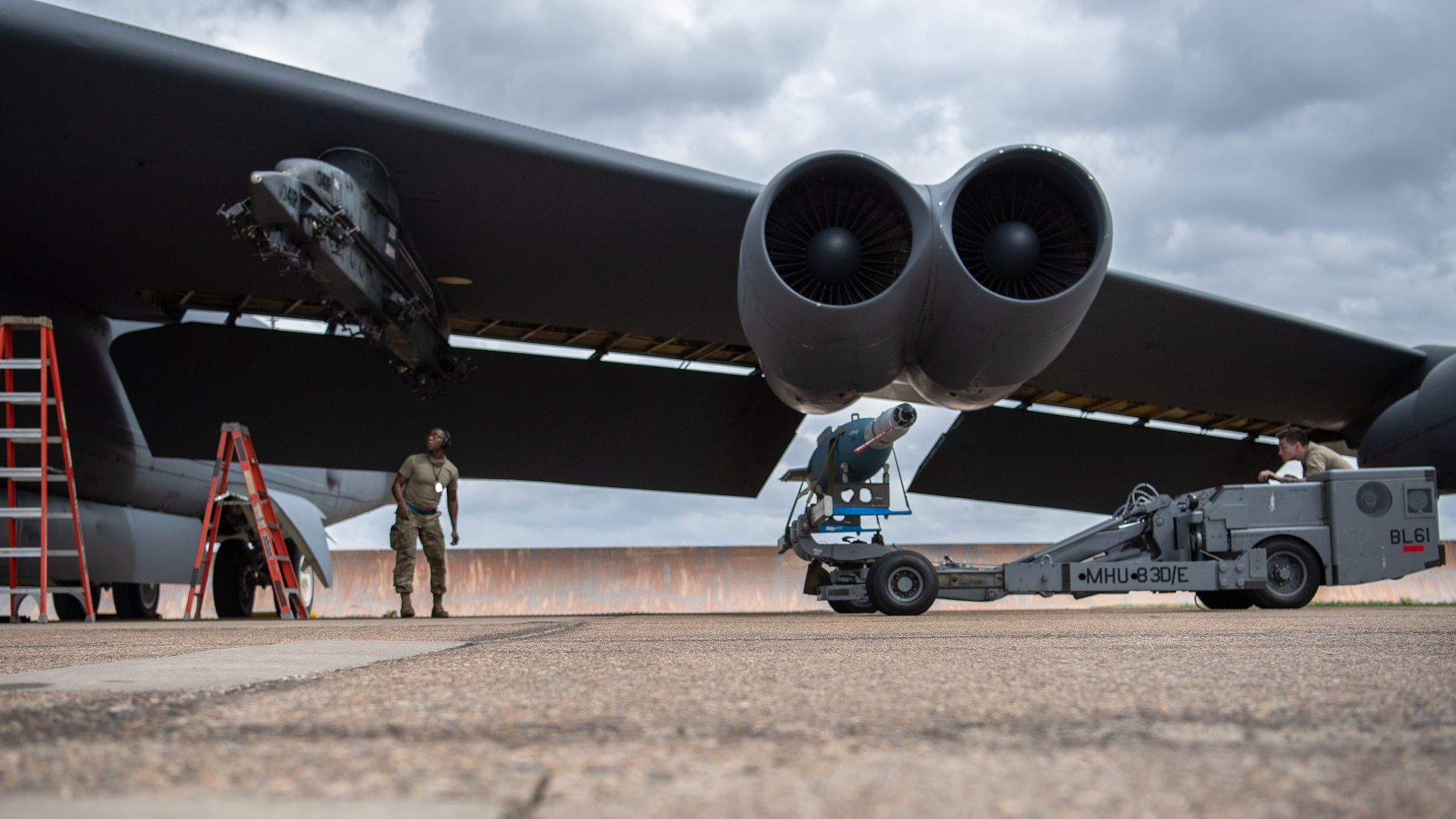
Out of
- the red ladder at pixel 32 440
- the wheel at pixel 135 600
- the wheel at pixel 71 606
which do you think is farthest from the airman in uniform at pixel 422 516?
the wheel at pixel 135 600

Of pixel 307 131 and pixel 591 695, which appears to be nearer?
pixel 591 695

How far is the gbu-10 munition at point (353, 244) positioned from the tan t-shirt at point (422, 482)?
744 mm

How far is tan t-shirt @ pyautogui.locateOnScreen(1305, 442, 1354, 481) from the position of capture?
5.63 meters

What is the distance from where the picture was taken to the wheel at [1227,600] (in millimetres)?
5521

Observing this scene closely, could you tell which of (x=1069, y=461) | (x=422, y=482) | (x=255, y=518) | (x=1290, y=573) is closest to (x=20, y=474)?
(x=255, y=518)

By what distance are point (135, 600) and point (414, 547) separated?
3887 millimetres

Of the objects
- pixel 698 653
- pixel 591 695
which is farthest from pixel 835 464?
pixel 591 695

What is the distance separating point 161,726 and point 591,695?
445 millimetres

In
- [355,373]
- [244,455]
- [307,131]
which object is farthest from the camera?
[355,373]

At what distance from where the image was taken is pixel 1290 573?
5.27 m

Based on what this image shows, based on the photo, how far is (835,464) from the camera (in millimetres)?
5395

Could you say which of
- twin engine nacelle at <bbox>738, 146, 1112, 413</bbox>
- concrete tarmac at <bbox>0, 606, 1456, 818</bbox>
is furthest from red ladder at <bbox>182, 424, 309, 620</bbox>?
concrete tarmac at <bbox>0, 606, 1456, 818</bbox>

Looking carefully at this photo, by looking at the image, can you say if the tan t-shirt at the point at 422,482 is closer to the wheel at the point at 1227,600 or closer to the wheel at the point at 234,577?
the wheel at the point at 234,577

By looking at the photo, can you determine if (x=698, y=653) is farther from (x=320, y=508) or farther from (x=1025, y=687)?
(x=320, y=508)
